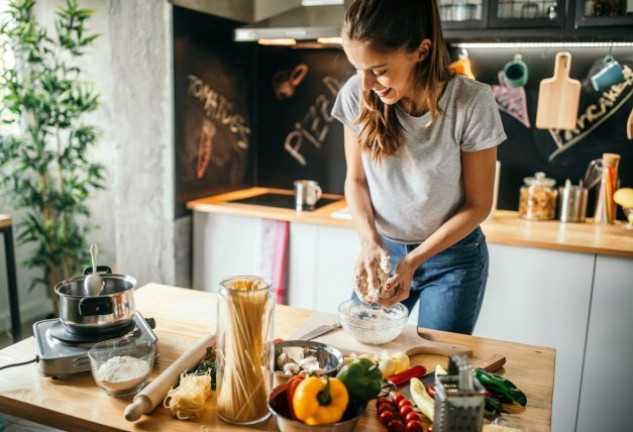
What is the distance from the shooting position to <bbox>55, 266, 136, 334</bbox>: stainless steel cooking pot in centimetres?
114

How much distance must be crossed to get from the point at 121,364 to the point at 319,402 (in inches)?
15.7

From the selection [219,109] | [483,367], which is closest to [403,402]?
[483,367]

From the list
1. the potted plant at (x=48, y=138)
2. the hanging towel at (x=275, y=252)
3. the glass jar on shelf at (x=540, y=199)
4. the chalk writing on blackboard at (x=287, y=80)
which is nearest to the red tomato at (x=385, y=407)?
the hanging towel at (x=275, y=252)

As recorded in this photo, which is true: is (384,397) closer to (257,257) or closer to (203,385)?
(203,385)

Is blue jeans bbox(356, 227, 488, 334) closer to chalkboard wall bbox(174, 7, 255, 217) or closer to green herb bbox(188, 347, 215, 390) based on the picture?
green herb bbox(188, 347, 215, 390)

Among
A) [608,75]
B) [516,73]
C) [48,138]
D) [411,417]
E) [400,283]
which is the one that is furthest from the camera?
[48,138]

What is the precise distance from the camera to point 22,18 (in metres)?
2.86

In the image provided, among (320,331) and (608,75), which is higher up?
(608,75)

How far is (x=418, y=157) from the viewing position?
1533 millimetres

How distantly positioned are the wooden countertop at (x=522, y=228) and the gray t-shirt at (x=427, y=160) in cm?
70

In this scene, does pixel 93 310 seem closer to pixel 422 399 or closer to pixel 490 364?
pixel 422 399

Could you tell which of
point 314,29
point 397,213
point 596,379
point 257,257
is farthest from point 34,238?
point 596,379

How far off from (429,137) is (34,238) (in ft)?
7.81

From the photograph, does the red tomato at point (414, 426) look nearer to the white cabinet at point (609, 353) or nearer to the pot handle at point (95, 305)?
the pot handle at point (95, 305)
